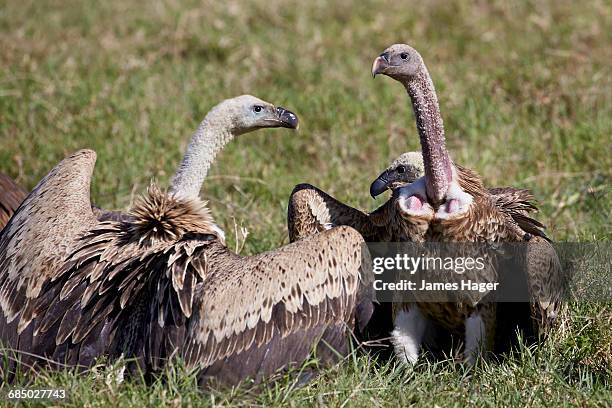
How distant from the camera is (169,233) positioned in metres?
5.07

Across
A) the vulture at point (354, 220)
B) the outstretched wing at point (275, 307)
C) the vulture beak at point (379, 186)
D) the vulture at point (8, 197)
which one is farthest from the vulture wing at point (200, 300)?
the vulture at point (8, 197)

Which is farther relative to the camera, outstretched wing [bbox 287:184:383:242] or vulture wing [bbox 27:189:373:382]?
outstretched wing [bbox 287:184:383:242]

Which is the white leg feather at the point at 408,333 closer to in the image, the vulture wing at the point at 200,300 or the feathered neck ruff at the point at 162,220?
the vulture wing at the point at 200,300

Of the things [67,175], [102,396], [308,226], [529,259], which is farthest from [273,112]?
[102,396]

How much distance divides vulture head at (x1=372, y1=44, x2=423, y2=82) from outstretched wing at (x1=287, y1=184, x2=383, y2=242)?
0.71 meters

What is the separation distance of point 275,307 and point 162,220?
2.48ft

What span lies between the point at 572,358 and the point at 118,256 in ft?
6.97

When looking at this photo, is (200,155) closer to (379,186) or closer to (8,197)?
(379,186)

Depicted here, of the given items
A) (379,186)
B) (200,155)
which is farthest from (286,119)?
(379,186)

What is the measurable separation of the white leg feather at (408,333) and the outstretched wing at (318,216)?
400 millimetres

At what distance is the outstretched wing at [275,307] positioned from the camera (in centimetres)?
465

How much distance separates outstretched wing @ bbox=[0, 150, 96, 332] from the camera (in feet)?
16.7

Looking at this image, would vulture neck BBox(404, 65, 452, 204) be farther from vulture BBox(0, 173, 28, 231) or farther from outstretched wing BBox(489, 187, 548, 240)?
vulture BBox(0, 173, 28, 231)

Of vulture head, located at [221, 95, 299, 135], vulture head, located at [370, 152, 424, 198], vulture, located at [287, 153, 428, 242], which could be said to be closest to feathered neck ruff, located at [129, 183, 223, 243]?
vulture, located at [287, 153, 428, 242]
